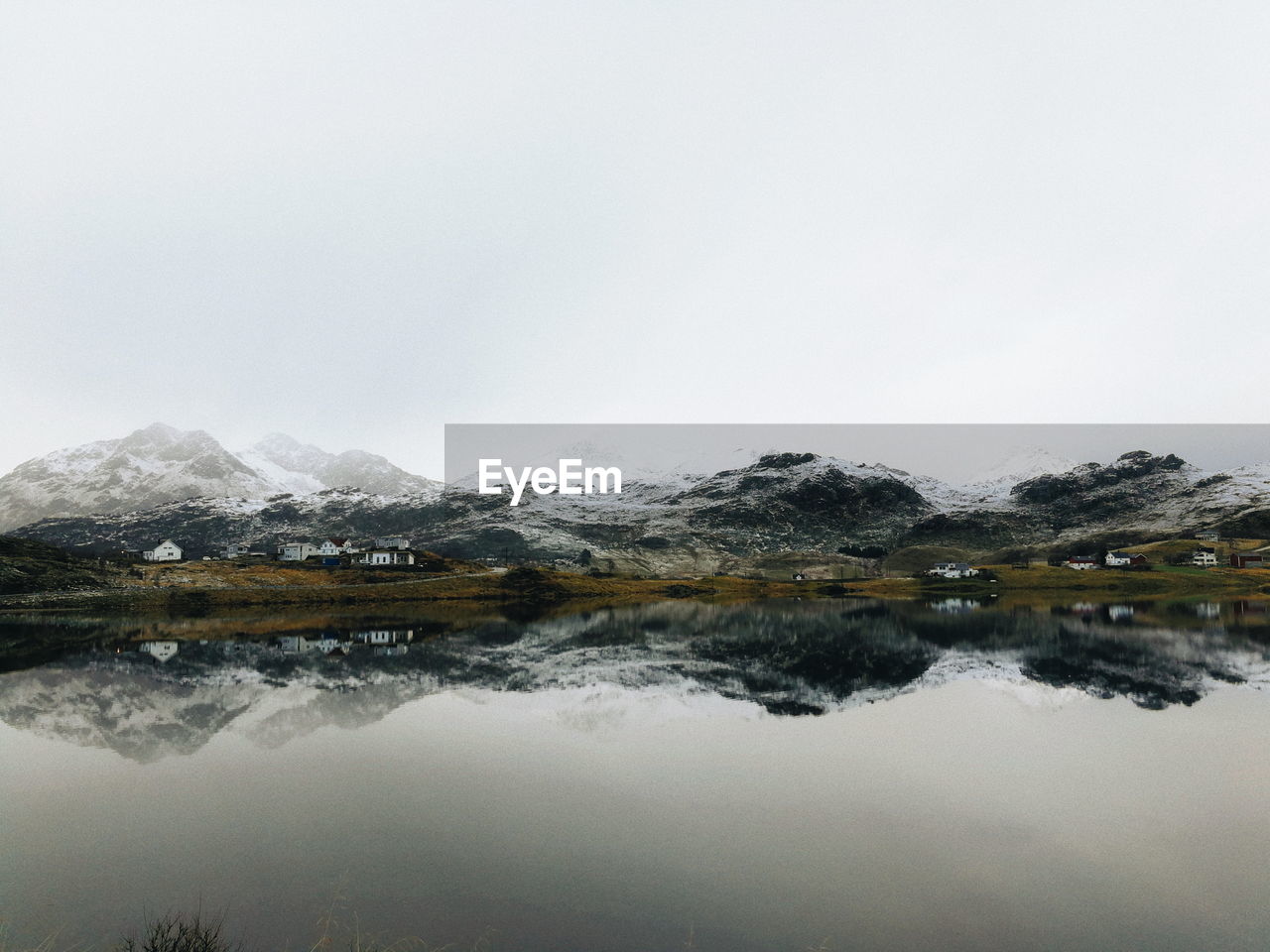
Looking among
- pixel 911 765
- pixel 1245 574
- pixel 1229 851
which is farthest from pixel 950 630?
pixel 1245 574

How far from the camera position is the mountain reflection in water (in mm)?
36406

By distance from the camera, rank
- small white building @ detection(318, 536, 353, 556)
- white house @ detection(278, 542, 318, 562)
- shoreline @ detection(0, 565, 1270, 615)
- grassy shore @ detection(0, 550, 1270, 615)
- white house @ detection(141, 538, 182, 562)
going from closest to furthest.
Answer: shoreline @ detection(0, 565, 1270, 615) < grassy shore @ detection(0, 550, 1270, 615) < white house @ detection(278, 542, 318, 562) < white house @ detection(141, 538, 182, 562) < small white building @ detection(318, 536, 353, 556)

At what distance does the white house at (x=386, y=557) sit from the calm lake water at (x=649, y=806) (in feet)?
413

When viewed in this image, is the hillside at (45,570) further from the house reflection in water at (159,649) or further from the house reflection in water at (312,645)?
the house reflection in water at (312,645)

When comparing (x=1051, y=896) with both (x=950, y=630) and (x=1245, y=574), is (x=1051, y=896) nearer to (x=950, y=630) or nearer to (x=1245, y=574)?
(x=950, y=630)

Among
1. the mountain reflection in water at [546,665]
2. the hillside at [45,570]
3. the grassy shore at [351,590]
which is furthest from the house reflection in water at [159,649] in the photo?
the hillside at [45,570]

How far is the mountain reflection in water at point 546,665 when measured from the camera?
36.4 metres

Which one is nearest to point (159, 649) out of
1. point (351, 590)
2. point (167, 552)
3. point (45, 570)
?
point (351, 590)

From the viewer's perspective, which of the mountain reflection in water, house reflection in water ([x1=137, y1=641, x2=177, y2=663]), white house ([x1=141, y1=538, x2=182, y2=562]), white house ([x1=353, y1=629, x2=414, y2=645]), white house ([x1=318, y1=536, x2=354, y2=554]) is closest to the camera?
the mountain reflection in water

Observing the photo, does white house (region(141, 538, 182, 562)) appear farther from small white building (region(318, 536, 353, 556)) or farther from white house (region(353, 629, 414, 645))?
white house (region(353, 629, 414, 645))

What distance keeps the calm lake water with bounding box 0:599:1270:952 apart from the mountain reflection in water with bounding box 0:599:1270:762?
1.62 ft

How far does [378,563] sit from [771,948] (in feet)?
583

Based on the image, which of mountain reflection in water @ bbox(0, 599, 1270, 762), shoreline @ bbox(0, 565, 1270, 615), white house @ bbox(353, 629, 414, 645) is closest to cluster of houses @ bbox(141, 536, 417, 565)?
shoreline @ bbox(0, 565, 1270, 615)

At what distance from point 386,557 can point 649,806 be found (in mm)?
169260
